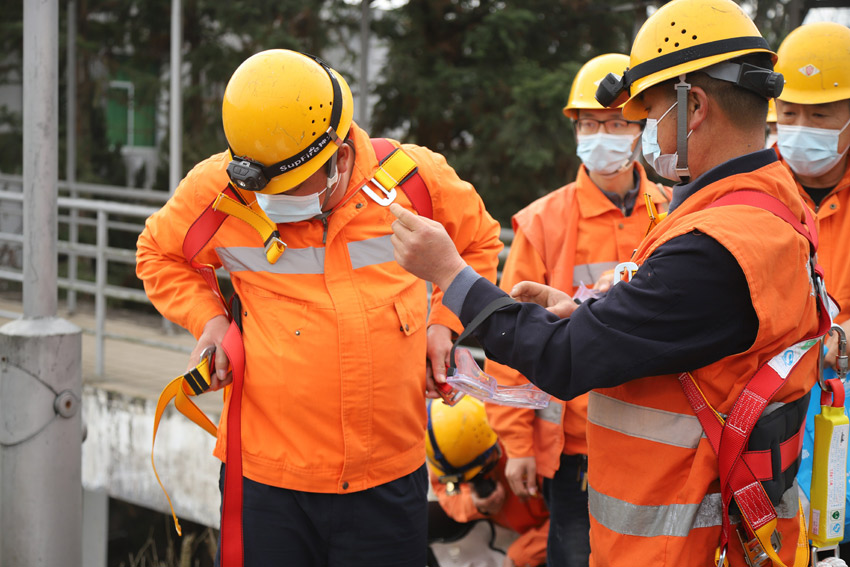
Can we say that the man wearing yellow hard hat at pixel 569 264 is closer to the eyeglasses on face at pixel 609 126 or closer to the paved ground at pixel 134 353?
the eyeglasses on face at pixel 609 126

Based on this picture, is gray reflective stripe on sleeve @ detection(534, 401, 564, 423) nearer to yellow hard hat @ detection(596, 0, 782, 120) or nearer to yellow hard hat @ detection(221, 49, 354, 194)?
yellow hard hat @ detection(221, 49, 354, 194)

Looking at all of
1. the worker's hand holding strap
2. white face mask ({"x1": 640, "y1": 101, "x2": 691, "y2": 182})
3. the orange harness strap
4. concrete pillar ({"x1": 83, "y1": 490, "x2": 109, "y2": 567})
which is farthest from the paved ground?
white face mask ({"x1": 640, "y1": 101, "x2": 691, "y2": 182})

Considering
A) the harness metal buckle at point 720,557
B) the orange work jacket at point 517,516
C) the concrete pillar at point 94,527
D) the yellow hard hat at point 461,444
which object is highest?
the harness metal buckle at point 720,557

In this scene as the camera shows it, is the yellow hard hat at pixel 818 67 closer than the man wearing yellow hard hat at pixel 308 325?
No

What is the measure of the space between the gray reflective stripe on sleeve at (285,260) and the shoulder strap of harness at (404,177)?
0.31 meters

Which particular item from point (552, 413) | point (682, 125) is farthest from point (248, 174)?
point (552, 413)

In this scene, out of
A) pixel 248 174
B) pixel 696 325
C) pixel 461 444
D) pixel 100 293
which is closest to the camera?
pixel 696 325

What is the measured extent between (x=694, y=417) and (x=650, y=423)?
3.7 inches

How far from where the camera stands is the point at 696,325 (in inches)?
71.6

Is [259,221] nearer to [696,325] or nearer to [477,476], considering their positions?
[696,325]

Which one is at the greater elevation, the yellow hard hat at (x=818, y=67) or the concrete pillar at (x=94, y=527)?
Answer: the yellow hard hat at (x=818, y=67)

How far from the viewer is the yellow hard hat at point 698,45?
6.31 ft

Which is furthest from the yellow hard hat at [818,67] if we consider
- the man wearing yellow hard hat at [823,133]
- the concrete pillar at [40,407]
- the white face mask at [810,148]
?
the concrete pillar at [40,407]

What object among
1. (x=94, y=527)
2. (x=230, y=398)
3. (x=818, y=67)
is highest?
(x=818, y=67)
